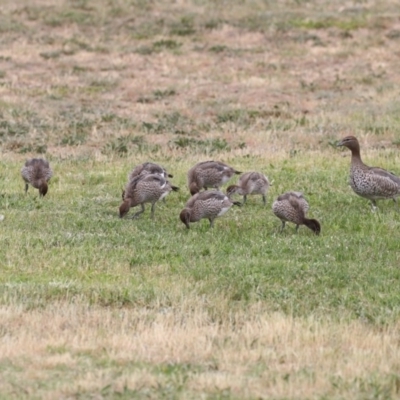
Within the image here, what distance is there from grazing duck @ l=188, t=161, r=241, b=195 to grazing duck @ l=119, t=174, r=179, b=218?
1.29 meters

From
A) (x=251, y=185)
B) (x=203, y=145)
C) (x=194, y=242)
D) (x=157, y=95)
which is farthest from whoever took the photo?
(x=157, y=95)

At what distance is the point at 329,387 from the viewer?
8672mm

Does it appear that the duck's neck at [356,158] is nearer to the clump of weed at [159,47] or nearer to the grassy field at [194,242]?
the grassy field at [194,242]

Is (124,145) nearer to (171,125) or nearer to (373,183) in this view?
(171,125)

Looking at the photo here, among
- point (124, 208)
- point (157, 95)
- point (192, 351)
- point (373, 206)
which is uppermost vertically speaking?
point (157, 95)

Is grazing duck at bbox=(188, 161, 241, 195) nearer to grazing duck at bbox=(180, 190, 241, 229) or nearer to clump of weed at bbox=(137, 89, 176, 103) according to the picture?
grazing duck at bbox=(180, 190, 241, 229)

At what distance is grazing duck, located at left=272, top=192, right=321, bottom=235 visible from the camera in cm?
1506

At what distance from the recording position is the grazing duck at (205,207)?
15570 millimetres

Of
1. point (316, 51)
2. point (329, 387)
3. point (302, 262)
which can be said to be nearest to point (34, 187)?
point (302, 262)

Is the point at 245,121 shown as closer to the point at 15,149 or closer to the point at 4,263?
the point at 15,149

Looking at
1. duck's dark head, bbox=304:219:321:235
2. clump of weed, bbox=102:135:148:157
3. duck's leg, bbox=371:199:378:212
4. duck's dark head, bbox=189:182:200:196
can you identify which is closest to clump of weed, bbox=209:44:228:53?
clump of weed, bbox=102:135:148:157

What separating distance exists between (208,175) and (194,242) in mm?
3432

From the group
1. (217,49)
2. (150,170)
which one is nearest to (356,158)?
(150,170)

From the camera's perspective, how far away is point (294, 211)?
49.4 ft
